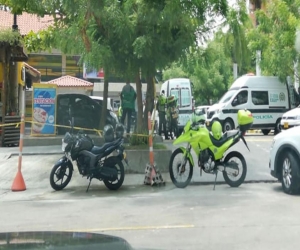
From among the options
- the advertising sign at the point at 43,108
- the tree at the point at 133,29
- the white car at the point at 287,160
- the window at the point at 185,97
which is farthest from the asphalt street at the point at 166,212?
the window at the point at 185,97

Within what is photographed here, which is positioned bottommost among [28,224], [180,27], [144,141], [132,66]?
[28,224]

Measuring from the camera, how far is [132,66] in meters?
11.9

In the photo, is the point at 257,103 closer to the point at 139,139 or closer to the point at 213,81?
the point at 139,139

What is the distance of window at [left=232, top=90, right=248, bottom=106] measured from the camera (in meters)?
24.1

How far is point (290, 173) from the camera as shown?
9344 mm

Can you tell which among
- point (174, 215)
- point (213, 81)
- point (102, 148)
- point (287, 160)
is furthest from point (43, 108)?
point (213, 81)

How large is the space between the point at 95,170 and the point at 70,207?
1.49 metres

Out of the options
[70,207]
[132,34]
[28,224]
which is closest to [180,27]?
[132,34]

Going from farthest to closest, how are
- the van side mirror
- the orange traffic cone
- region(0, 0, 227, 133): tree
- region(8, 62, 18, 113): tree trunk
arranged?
the van side mirror → region(8, 62, 18, 113): tree trunk → region(0, 0, 227, 133): tree → the orange traffic cone

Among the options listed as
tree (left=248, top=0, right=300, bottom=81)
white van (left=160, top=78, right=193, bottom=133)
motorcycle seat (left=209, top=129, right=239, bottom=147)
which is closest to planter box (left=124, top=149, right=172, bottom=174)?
motorcycle seat (left=209, top=129, right=239, bottom=147)

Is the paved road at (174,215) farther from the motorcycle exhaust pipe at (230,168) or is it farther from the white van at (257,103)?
the white van at (257,103)

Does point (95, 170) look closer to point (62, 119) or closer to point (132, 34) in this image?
point (132, 34)

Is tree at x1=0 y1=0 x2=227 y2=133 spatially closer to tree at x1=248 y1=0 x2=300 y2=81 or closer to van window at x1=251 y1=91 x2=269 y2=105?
van window at x1=251 y1=91 x2=269 y2=105

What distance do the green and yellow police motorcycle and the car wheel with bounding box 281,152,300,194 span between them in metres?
0.85
